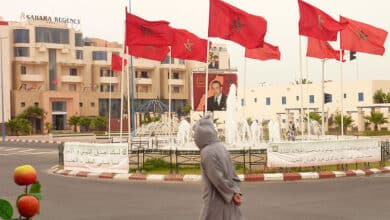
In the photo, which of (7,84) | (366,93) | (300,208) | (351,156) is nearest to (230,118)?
(351,156)

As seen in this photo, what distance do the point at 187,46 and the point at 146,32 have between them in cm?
584

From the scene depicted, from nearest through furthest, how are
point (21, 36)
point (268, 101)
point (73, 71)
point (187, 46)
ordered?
point (187, 46)
point (21, 36)
point (268, 101)
point (73, 71)

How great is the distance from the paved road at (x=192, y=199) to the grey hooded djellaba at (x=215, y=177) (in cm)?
435

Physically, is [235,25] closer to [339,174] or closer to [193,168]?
[193,168]

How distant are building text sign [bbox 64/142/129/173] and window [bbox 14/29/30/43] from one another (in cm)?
5342

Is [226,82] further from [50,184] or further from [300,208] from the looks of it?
[300,208]

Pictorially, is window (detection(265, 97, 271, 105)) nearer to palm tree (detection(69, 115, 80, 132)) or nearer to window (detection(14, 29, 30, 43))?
palm tree (detection(69, 115, 80, 132))

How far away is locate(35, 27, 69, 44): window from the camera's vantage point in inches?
2739

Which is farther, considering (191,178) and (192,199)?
(191,178)

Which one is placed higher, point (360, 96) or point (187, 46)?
point (187, 46)

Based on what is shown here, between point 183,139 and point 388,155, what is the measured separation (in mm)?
13442

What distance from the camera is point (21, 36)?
68500 mm

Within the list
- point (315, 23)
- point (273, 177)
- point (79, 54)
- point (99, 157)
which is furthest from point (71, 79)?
point (273, 177)

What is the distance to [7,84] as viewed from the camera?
219 ft
